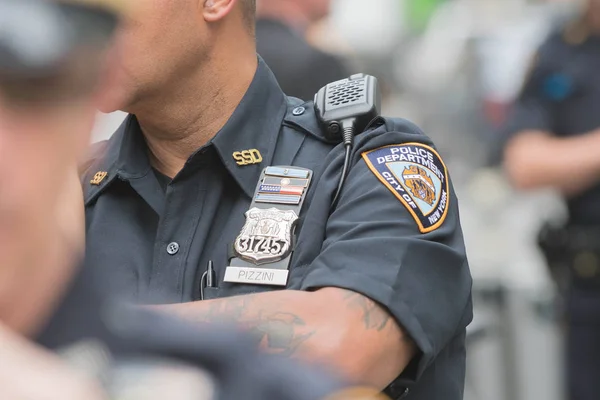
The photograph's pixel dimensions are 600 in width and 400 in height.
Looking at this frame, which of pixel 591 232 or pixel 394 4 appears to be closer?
pixel 591 232

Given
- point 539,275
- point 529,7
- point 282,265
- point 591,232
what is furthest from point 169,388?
point 529,7

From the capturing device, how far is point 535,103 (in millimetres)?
4227

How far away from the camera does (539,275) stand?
19.3 ft

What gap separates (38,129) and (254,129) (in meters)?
1.67

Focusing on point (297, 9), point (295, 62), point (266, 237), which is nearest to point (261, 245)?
point (266, 237)

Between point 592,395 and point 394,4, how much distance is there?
505 centimetres

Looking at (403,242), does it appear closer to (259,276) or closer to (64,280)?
(259,276)

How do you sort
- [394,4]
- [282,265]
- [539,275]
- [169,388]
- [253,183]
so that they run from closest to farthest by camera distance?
[169,388]
[282,265]
[253,183]
[539,275]
[394,4]

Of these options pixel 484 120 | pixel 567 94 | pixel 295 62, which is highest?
pixel 295 62

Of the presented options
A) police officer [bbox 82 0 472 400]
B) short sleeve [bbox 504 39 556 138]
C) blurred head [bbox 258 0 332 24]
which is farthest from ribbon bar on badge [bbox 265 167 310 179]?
short sleeve [bbox 504 39 556 138]

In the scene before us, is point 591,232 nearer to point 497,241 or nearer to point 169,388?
point 497,241

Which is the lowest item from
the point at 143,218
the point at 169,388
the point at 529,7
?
the point at 529,7

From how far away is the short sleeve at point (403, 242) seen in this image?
6.97 feet

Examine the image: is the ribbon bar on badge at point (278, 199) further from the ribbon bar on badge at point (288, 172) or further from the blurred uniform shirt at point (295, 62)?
the blurred uniform shirt at point (295, 62)
